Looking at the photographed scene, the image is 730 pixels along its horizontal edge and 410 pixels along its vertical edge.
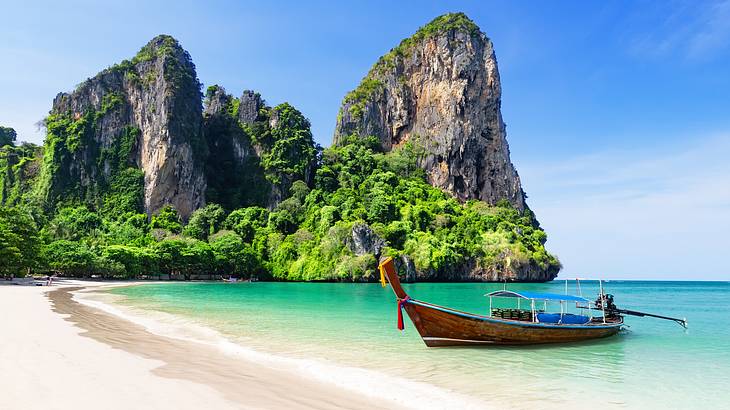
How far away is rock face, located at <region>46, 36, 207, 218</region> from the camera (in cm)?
9512

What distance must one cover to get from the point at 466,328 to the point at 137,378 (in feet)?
33.4

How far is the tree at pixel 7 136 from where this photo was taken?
11988cm

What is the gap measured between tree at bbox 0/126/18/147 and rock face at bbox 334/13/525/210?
82.3 meters

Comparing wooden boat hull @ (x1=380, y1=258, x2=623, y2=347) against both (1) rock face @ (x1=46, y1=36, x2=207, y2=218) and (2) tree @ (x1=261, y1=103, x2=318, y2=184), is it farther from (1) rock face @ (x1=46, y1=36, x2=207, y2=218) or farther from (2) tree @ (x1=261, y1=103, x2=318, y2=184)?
(1) rock face @ (x1=46, y1=36, x2=207, y2=218)

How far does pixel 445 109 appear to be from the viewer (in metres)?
112

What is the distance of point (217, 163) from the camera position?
110312 mm

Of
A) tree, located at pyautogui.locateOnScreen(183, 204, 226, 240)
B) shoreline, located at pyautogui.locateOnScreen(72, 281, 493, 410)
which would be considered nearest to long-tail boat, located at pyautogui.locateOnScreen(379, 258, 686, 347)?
shoreline, located at pyautogui.locateOnScreen(72, 281, 493, 410)

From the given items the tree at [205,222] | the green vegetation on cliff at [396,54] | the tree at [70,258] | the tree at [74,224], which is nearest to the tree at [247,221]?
the tree at [205,222]

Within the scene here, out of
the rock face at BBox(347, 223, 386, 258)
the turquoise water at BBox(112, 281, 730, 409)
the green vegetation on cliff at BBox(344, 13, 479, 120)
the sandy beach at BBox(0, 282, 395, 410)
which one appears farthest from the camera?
the green vegetation on cliff at BBox(344, 13, 479, 120)

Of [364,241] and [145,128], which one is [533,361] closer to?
[364,241]

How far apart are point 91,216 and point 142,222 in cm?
943

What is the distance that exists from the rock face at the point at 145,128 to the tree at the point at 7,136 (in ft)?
99.3

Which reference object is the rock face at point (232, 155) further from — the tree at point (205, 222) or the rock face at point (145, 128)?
the tree at point (205, 222)

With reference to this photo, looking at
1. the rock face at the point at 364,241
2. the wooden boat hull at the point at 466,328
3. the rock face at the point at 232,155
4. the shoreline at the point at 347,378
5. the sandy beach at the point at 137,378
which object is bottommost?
the shoreline at the point at 347,378
